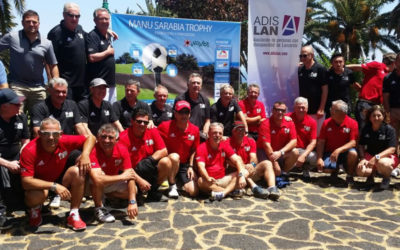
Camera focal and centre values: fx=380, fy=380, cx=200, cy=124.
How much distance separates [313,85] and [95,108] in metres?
4.55

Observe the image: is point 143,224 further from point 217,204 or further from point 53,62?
point 53,62

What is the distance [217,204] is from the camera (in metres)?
5.93

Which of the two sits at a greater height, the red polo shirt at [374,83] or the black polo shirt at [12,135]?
the red polo shirt at [374,83]

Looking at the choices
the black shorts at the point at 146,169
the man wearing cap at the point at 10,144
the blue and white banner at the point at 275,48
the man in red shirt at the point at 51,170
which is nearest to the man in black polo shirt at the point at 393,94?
the blue and white banner at the point at 275,48

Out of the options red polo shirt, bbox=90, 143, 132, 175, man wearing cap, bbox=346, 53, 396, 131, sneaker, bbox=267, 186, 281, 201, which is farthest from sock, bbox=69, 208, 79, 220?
man wearing cap, bbox=346, 53, 396, 131

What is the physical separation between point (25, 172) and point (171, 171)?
2214mm

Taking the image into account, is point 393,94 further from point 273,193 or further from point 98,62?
point 98,62

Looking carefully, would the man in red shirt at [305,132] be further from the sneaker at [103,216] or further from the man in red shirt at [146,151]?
the sneaker at [103,216]

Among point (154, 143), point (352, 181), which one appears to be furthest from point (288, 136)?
point (154, 143)

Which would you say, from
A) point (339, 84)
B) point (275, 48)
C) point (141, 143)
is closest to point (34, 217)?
point (141, 143)

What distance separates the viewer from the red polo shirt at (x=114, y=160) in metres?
5.37

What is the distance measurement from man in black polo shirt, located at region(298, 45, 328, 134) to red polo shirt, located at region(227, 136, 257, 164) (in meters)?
2.16

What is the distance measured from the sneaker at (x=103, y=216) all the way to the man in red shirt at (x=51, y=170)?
10.9 inches

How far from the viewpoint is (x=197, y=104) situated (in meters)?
7.26
